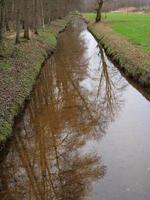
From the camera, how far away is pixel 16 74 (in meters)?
24.7

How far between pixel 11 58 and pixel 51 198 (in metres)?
17.3

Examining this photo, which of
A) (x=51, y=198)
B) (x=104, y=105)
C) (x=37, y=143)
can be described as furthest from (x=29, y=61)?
(x=51, y=198)

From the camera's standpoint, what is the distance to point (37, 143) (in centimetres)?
1738

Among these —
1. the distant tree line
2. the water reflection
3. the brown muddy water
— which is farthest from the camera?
the distant tree line

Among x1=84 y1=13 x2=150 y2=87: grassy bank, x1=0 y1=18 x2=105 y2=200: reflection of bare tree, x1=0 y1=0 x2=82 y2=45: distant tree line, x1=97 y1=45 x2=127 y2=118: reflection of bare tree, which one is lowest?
x1=0 y1=18 x2=105 y2=200: reflection of bare tree

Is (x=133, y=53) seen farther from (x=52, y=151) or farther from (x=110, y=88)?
(x=52, y=151)

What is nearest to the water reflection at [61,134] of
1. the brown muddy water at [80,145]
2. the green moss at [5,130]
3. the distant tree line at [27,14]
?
the brown muddy water at [80,145]

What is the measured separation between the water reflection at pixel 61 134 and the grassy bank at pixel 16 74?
627mm

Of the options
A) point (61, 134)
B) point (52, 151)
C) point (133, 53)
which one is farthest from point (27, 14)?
point (52, 151)

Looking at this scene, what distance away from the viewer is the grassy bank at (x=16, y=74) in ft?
61.0

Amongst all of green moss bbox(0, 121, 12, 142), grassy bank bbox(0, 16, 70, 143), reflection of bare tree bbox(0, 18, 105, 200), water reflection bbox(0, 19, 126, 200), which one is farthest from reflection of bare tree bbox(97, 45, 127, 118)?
green moss bbox(0, 121, 12, 142)

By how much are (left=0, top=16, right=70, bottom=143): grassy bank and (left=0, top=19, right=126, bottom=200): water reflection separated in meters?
0.63

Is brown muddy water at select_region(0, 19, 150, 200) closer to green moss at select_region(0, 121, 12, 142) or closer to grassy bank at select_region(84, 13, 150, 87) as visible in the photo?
green moss at select_region(0, 121, 12, 142)

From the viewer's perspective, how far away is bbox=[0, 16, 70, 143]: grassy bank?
61.0ft
